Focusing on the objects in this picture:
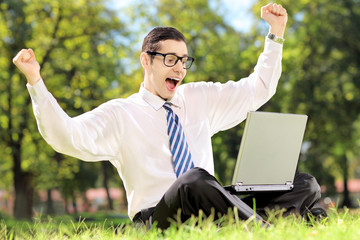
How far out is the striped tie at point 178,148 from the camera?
4.02m

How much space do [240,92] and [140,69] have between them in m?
18.3

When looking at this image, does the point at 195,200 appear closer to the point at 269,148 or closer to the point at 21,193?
the point at 269,148

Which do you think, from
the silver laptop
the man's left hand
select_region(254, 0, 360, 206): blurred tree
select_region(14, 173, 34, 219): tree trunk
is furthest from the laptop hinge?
select_region(254, 0, 360, 206): blurred tree

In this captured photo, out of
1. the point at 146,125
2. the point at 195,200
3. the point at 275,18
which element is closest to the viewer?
the point at 195,200

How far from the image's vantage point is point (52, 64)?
19.5m

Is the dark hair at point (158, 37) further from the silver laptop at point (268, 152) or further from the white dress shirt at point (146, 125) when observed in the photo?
the silver laptop at point (268, 152)

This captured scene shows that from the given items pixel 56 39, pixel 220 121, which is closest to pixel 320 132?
pixel 56 39

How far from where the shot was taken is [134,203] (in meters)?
4.05

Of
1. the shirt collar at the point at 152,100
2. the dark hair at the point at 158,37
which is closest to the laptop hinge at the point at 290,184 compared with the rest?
the shirt collar at the point at 152,100

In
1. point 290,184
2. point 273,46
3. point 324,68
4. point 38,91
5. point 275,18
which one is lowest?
Result: point 290,184

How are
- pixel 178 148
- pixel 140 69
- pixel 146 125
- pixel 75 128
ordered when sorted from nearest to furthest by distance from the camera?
1. pixel 75 128
2. pixel 178 148
3. pixel 146 125
4. pixel 140 69

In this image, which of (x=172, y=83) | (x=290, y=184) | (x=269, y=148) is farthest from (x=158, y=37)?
(x=290, y=184)

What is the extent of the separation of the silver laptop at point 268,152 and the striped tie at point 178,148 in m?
0.50

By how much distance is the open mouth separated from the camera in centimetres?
425
